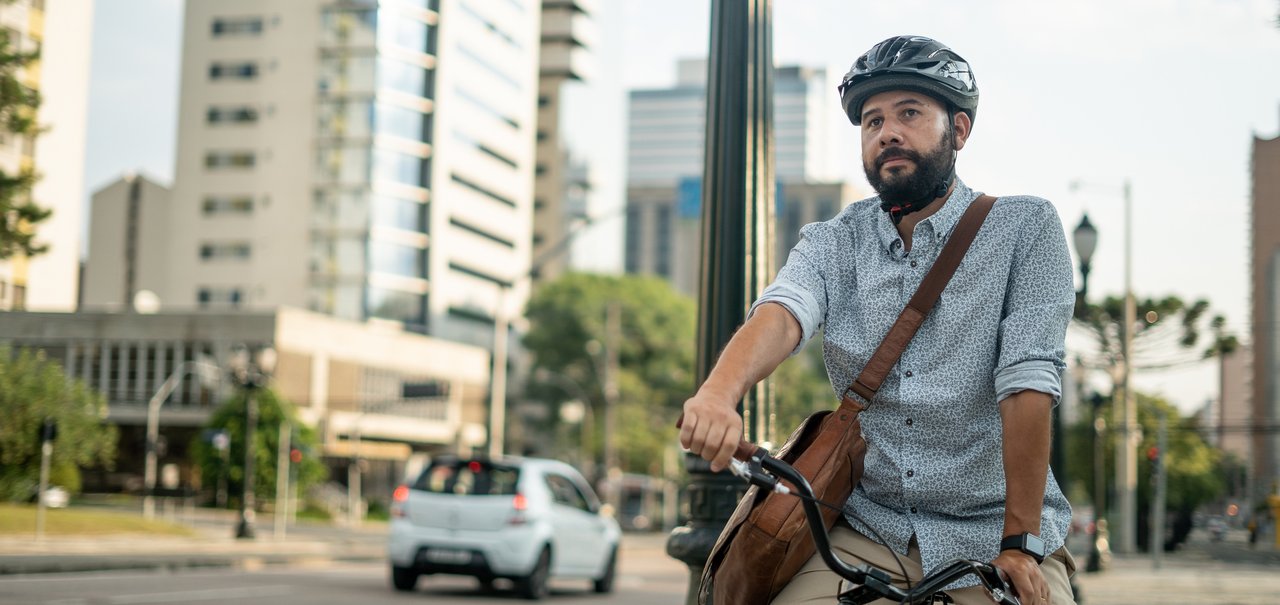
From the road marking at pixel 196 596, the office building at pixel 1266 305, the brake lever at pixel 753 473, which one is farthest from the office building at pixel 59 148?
the brake lever at pixel 753 473

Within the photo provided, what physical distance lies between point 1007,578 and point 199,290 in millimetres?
81789

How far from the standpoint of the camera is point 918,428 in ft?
8.53

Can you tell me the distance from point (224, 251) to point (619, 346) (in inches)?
889

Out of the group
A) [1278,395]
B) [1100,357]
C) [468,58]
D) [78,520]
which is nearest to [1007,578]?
[1278,395]

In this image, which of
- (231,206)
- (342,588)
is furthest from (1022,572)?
(231,206)

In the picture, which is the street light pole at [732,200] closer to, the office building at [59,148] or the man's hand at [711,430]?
the man's hand at [711,430]

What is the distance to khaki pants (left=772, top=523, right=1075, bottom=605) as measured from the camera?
2529 millimetres

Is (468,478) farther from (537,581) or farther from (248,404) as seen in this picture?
(248,404)

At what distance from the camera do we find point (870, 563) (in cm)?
260

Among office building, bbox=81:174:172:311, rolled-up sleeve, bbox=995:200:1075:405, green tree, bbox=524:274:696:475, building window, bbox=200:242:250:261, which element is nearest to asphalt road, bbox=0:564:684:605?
rolled-up sleeve, bbox=995:200:1075:405

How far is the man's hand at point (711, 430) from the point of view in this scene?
7.23 ft

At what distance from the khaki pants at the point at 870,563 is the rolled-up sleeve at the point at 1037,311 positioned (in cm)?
33

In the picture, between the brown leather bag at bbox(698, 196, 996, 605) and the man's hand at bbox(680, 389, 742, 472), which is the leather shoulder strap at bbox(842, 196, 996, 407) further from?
the man's hand at bbox(680, 389, 742, 472)

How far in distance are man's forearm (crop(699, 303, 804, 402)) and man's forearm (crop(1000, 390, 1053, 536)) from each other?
40 cm
